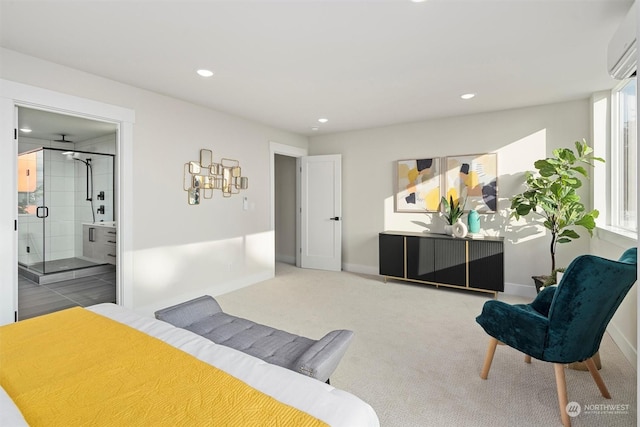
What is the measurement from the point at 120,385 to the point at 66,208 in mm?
6240

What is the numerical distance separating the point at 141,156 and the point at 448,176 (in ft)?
12.8

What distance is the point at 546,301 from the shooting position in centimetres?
228

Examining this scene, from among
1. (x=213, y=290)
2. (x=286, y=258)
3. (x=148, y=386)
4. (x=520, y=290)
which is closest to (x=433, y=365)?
(x=148, y=386)

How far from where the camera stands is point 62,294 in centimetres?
423

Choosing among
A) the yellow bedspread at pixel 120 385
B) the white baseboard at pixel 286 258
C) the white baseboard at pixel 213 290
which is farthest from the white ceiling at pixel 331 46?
the white baseboard at pixel 286 258

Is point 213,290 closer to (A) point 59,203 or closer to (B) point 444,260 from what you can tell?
(B) point 444,260

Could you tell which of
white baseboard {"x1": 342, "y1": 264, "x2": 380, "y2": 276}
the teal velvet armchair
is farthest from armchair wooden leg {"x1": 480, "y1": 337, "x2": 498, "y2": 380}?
white baseboard {"x1": 342, "y1": 264, "x2": 380, "y2": 276}

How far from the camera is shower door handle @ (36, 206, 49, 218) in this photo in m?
5.31

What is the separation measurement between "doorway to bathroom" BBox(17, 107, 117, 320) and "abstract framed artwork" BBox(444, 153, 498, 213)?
15.8ft

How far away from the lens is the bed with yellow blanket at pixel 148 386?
0.96m

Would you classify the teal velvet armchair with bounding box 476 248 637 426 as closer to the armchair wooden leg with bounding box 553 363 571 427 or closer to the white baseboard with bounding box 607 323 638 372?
the armchair wooden leg with bounding box 553 363 571 427

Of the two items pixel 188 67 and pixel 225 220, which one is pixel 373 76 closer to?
pixel 188 67

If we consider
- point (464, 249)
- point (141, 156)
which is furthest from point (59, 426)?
point (464, 249)

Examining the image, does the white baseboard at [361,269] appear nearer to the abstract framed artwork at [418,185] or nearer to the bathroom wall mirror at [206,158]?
the abstract framed artwork at [418,185]
